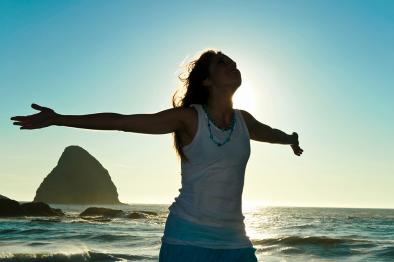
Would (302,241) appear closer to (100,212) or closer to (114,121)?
(114,121)

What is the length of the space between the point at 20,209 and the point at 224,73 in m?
47.7

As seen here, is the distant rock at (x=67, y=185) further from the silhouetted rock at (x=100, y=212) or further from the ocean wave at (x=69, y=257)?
the ocean wave at (x=69, y=257)

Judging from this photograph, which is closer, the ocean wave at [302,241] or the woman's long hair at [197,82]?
the woman's long hair at [197,82]

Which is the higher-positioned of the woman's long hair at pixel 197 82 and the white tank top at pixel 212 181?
the woman's long hair at pixel 197 82

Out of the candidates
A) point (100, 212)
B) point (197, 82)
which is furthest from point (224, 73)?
point (100, 212)

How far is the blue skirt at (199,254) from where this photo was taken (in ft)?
11.6

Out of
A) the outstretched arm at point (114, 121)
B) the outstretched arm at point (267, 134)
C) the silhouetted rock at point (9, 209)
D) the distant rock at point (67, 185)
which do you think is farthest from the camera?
the distant rock at point (67, 185)

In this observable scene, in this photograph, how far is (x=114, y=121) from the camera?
3.52 metres

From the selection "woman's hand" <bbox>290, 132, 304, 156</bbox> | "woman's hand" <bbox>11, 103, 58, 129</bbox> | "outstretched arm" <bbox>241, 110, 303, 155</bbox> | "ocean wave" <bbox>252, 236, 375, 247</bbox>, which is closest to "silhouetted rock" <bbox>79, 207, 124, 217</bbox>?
"ocean wave" <bbox>252, 236, 375, 247</bbox>

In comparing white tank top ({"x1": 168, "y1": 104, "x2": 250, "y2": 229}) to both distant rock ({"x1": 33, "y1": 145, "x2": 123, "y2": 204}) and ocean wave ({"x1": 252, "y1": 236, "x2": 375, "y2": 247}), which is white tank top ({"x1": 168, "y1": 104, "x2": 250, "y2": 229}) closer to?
ocean wave ({"x1": 252, "y1": 236, "x2": 375, "y2": 247})

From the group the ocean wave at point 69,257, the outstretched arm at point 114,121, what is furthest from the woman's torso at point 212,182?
the ocean wave at point 69,257

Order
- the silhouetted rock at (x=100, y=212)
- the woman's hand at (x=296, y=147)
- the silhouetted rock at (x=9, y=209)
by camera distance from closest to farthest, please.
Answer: the woman's hand at (x=296, y=147) < the silhouetted rock at (x=9, y=209) < the silhouetted rock at (x=100, y=212)

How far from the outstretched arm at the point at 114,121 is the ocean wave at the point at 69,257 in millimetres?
11467

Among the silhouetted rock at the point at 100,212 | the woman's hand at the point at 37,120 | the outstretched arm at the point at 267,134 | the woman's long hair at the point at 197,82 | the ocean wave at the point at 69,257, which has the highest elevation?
the woman's long hair at the point at 197,82
